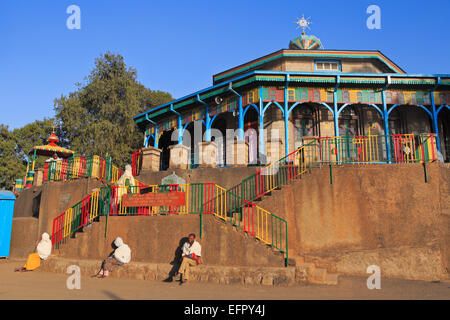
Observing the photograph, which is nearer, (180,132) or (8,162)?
(180,132)

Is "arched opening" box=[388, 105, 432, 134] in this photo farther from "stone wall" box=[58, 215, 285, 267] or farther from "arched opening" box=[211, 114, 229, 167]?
"stone wall" box=[58, 215, 285, 267]

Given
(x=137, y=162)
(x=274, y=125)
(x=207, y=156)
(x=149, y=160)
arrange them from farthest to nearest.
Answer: (x=274, y=125), (x=137, y=162), (x=149, y=160), (x=207, y=156)

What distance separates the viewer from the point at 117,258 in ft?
28.7

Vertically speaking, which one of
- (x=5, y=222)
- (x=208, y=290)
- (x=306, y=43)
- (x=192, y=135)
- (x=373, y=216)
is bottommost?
(x=208, y=290)

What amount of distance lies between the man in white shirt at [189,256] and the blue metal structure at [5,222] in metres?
9.07

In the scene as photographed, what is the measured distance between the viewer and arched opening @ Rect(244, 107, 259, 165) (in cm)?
1480

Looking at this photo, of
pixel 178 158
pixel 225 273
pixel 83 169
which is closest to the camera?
pixel 225 273

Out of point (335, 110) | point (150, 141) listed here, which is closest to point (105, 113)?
point (150, 141)

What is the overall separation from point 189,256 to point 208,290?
128 cm

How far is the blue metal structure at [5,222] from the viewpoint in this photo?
12.8 meters

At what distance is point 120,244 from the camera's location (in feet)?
29.5

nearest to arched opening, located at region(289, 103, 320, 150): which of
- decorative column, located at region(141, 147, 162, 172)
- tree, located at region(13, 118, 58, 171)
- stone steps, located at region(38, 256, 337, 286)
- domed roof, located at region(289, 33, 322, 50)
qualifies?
domed roof, located at region(289, 33, 322, 50)

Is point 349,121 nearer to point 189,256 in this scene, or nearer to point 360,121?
point 360,121

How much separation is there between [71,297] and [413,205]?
330 inches
